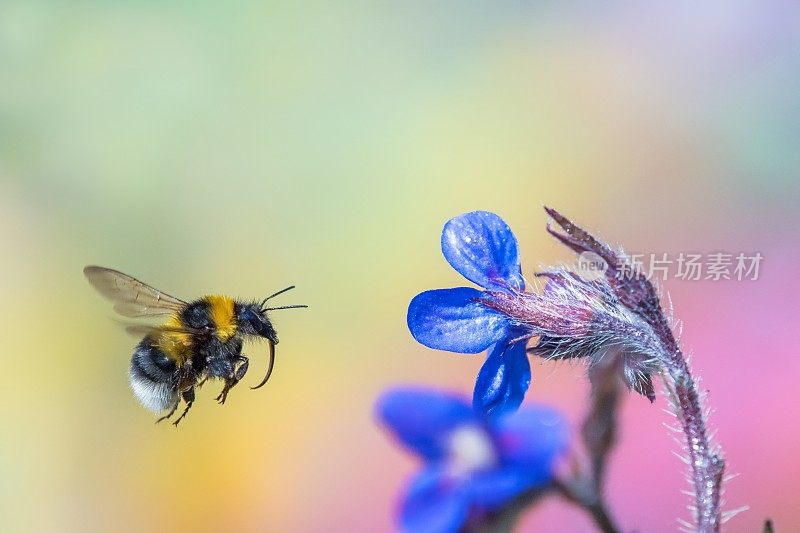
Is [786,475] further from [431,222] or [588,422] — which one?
[588,422]

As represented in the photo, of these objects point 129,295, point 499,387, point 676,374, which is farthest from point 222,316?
point 676,374

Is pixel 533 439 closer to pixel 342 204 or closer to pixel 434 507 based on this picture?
pixel 434 507

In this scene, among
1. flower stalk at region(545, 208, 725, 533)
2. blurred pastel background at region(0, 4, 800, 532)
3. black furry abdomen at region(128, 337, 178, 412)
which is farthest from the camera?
blurred pastel background at region(0, 4, 800, 532)

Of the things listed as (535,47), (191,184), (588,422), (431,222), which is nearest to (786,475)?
(431,222)

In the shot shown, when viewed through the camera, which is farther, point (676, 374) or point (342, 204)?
point (342, 204)

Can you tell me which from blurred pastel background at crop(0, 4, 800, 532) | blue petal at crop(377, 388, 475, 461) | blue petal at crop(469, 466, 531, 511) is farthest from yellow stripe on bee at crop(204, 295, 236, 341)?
blurred pastel background at crop(0, 4, 800, 532)

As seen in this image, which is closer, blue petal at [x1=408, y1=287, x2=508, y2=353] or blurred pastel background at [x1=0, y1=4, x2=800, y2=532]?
blue petal at [x1=408, y1=287, x2=508, y2=353]

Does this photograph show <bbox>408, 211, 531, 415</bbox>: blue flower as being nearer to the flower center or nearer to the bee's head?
the flower center

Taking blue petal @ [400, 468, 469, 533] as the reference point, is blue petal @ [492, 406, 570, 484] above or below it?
above
